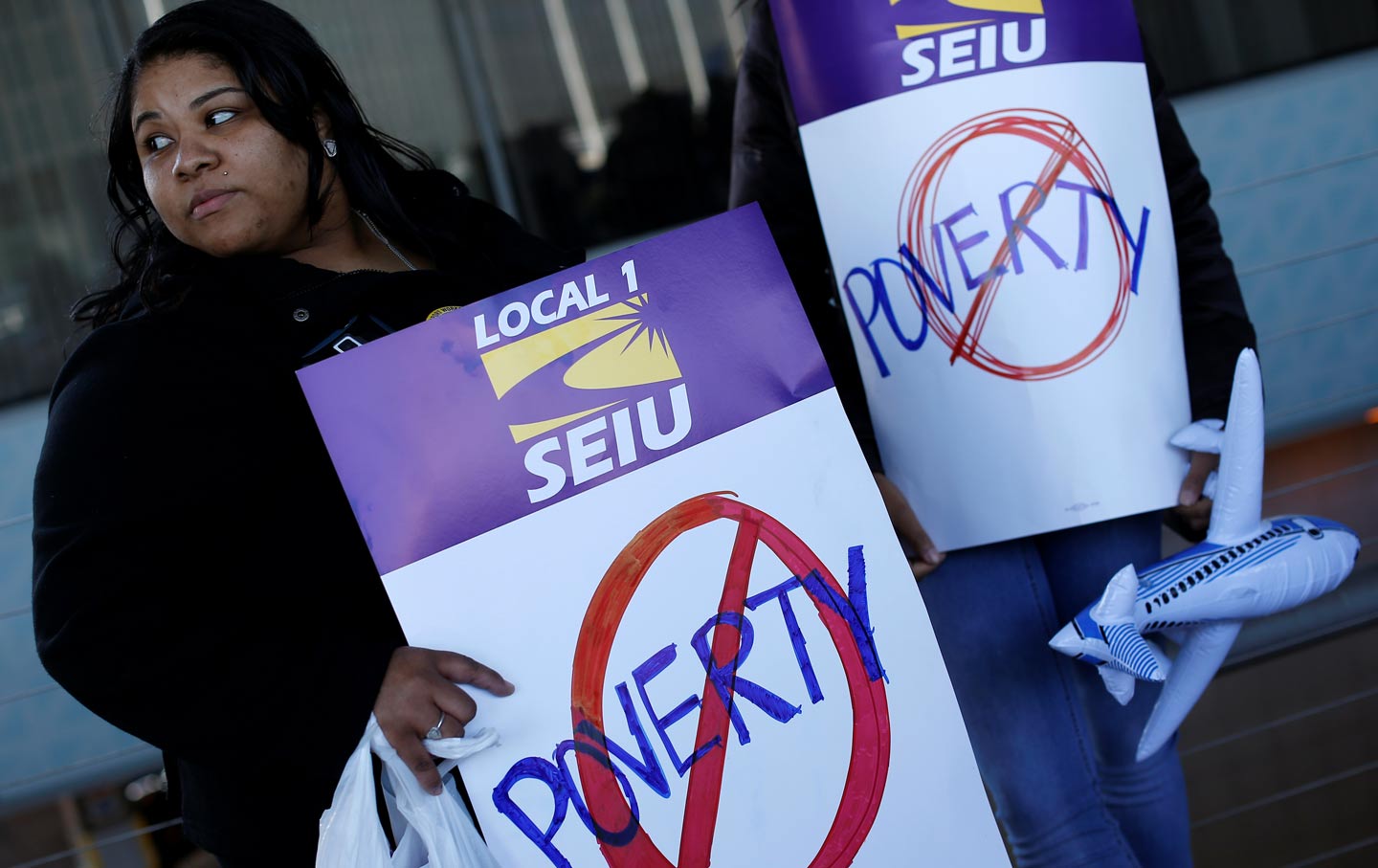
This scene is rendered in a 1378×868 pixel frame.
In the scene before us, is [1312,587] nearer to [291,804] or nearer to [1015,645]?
[1015,645]

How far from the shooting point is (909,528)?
122cm

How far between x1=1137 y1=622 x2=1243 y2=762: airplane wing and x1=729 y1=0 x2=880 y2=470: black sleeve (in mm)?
410

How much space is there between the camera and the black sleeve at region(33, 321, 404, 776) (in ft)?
2.78

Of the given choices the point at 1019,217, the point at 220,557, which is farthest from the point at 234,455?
the point at 1019,217

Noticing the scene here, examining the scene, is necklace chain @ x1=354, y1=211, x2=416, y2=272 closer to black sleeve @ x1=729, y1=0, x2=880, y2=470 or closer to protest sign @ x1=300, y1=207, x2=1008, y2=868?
protest sign @ x1=300, y1=207, x2=1008, y2=868

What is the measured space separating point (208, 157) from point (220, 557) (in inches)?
13.8

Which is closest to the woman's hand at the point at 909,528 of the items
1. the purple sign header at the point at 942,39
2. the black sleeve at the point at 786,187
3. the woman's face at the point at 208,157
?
the black sleeve at the point at 786,187

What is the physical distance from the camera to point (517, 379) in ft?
3.09

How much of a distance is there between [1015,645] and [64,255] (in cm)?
262

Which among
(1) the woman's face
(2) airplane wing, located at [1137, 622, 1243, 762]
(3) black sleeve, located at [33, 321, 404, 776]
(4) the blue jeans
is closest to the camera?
(3) black sleeve, located at [33, 321, 404, 776]

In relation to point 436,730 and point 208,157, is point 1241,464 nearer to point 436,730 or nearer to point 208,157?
point 436,730

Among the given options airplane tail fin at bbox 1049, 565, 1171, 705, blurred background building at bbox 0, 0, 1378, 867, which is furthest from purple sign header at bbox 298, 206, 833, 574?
blurred background building at bbox 0, 0, 1378, 867

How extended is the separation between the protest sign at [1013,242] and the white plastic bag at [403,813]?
593 mm

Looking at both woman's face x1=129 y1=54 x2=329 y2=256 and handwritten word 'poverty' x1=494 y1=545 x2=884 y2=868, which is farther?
woman's face x1=129 y1=54 x2=329 y2=256
